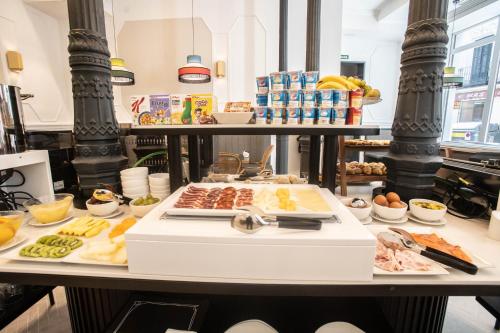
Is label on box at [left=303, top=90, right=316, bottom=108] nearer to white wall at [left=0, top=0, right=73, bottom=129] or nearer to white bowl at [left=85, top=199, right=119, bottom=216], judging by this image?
white bowl at [left=85, top=199, right=119, bottom=216]

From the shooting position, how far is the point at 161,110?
1341mm

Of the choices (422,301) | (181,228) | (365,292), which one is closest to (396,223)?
(422,301)

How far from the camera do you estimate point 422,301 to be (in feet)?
3.67

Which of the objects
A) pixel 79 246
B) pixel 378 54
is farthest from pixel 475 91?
pixel 79 246

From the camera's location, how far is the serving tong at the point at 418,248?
83 centimetres

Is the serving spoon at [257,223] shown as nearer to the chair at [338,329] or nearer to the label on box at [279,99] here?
the chair at [338,329]

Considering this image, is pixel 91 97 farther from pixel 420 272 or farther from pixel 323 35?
pixel 323 35

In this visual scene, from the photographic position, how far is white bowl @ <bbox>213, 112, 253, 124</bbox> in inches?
49.5

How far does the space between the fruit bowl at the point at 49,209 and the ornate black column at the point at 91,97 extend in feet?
0.70

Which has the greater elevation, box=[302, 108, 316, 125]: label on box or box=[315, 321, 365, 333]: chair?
box=[302, 108, 316, 125]: label on box

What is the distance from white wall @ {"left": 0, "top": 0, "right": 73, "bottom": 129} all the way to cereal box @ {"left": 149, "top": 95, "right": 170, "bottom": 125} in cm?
453

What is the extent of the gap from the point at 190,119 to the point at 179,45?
419 cm

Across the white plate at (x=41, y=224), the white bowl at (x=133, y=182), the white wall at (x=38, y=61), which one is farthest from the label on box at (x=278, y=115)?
the white wall at (x=38, y=61)

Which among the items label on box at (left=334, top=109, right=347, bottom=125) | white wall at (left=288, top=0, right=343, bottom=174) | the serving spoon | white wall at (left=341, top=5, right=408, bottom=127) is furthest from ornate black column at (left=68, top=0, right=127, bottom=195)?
white wall at (left=341, top=5, right=408, bottom=127)
